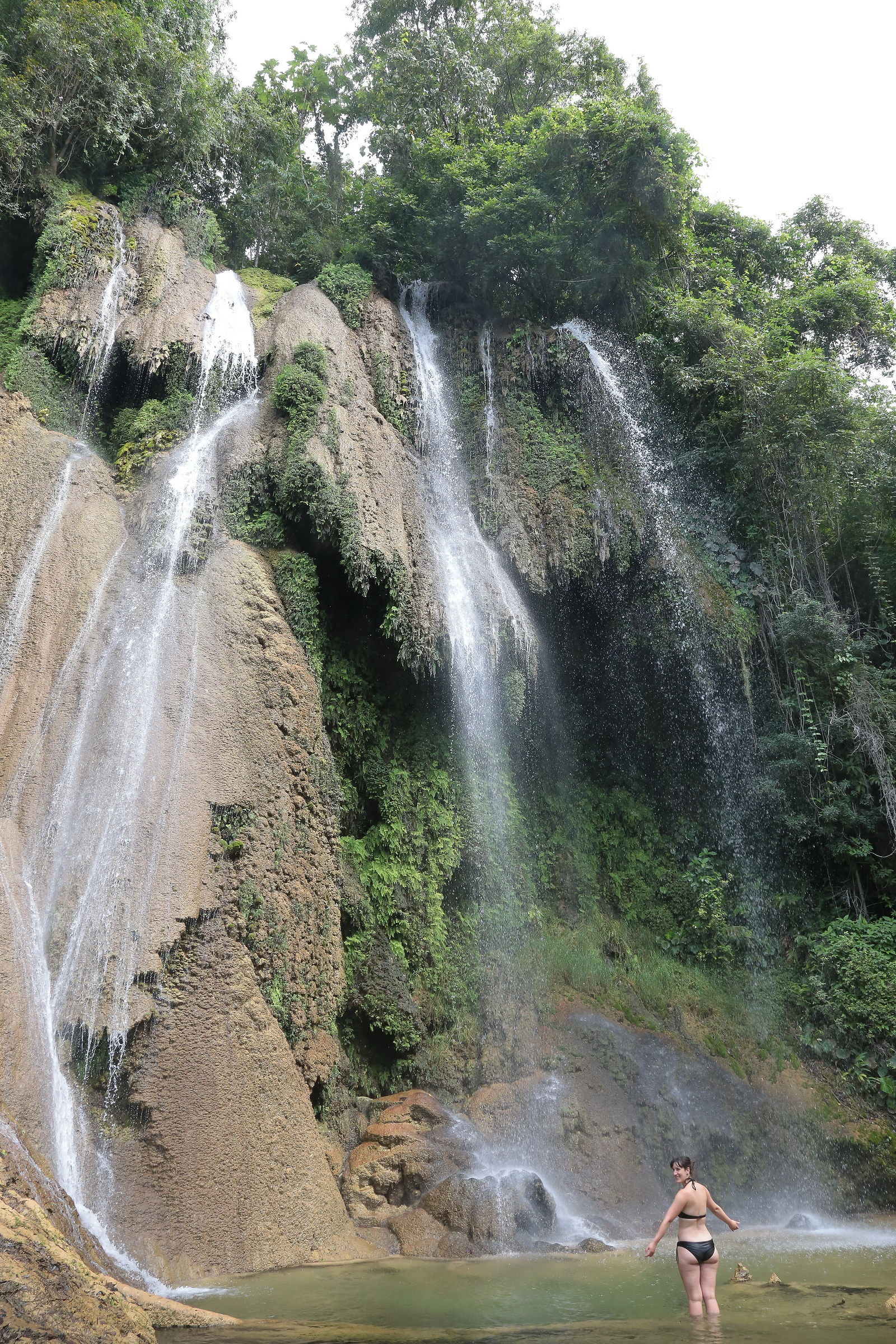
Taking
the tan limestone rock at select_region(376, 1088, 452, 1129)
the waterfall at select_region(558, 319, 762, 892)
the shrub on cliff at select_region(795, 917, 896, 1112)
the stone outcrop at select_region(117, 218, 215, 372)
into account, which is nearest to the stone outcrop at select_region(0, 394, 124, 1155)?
the stone outcrop at select_region(117, 218, 215, 372)

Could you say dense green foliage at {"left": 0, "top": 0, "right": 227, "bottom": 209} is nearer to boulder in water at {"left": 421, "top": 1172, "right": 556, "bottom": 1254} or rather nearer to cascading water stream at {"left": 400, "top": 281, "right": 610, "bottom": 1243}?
cascading water stream at {"left": 400, "top": 281, "right": 610, "bottom": 1243}

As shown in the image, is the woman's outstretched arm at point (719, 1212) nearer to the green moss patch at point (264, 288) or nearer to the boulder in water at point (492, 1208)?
the boulder in water at point (492, 1208)

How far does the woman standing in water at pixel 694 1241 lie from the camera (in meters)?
5.53

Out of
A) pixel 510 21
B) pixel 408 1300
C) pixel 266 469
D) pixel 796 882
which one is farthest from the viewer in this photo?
pixel 510 21

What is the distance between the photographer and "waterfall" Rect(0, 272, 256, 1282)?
6645 millimetres

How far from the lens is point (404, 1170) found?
8227mm

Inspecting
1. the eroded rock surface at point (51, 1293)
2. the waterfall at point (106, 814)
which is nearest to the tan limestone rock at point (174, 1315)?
the eroded rock surface at point (51, 1293)

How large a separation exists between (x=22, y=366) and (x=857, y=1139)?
15.2 meters

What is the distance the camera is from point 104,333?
43.2ft

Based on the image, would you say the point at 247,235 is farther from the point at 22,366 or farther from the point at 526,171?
the point at 22,366

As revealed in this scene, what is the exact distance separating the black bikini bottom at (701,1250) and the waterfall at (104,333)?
40.5 feet

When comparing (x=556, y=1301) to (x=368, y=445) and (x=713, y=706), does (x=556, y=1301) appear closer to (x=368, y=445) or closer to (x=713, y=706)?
(x=713, y=706)

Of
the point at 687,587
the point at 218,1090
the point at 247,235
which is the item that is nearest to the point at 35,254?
the point at 247,235

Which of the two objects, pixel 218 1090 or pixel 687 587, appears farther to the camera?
pixel 687 587
